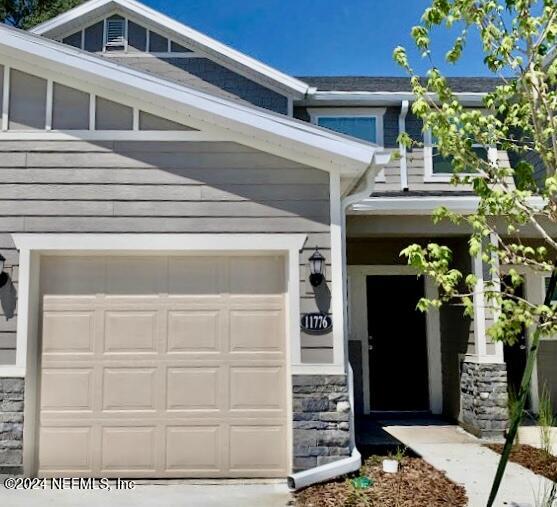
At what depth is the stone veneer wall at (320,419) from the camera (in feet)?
18.6

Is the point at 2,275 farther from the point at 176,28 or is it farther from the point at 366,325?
the point at 176,28

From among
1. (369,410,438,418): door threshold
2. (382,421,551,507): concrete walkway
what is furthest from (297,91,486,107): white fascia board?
(382,421,551,507): concrete walkway

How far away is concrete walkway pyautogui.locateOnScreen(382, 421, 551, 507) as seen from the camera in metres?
5.30

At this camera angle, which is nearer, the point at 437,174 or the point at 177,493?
the point at 177,493

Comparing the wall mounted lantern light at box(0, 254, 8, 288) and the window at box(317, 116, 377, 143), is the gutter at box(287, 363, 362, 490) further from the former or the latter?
the window at box(317, 116, 377, 143)

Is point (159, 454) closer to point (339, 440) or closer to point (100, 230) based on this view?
point (339, 440)

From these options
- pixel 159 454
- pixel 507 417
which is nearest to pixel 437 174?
pixel 507 417

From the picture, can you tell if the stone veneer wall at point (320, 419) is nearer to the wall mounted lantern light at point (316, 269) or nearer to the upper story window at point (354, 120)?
the wall mounted lantern light at point (316, 269)

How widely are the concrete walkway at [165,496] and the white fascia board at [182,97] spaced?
3048 mm

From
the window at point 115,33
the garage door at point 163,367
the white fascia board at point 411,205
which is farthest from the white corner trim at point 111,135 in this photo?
the window at point 115,33

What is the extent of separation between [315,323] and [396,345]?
3.97m

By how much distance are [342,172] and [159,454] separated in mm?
3130

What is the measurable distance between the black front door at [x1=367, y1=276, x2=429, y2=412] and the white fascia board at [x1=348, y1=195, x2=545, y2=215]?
1.84 m

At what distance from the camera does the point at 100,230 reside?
5.84 metres
